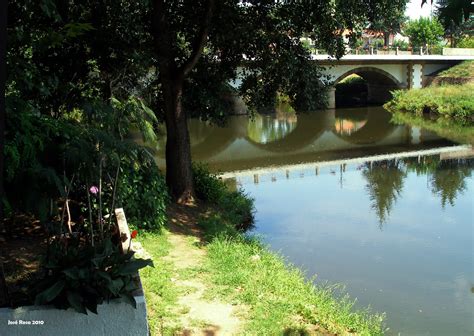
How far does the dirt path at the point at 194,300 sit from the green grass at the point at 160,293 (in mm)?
77

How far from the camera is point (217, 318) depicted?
4.70 metres

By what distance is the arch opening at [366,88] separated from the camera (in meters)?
34.4

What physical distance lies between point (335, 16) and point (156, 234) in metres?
4.26

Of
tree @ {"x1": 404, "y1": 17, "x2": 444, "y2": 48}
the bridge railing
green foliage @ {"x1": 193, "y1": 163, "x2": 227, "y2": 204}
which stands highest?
tree @ {"x1": 404, "y1": 17, "x2": 444, "y2": 48}

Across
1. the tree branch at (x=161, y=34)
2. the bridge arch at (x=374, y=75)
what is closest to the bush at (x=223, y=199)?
the tree branch at (x=161, y=34)

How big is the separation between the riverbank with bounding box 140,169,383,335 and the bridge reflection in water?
8324mm

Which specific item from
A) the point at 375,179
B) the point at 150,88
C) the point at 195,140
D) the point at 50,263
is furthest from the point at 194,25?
the point at 195,140

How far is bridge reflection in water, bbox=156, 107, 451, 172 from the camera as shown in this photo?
717 inches

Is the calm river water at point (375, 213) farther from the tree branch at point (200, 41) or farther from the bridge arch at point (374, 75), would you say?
the bridge arch at point (374, 75)

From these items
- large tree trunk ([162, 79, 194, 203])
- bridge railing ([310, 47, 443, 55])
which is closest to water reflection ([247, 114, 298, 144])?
bridge railing ([310, 47, 443, 55])

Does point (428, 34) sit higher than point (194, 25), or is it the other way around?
point (428, 34)

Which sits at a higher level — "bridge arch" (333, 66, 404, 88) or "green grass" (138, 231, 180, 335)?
"bridge arch" (333, 66, 404, 88)

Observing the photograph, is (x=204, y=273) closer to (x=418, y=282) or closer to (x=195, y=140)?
(x=418, y=282)

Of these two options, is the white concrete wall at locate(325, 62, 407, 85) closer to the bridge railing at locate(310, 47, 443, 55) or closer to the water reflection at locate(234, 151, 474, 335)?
the bridge railing at locate(310, 47, 443, 55)
